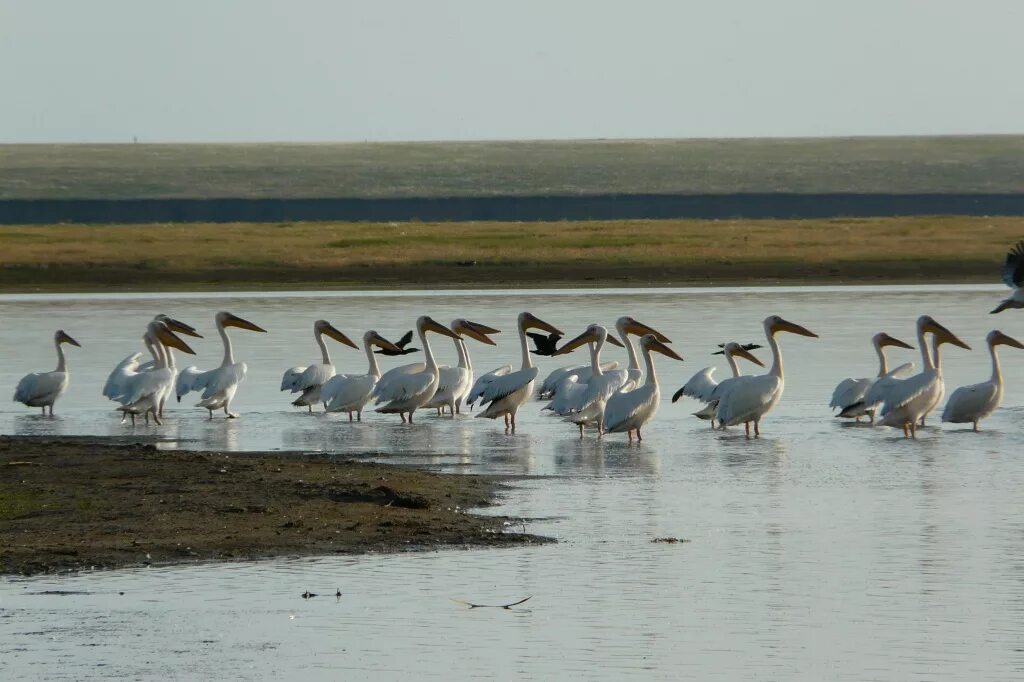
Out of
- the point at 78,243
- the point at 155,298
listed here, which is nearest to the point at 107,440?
the point at 155,298

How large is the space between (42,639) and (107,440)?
21.2 ft

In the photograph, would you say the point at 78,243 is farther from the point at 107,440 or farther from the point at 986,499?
the point at 986,499

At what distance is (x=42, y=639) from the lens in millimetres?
6699

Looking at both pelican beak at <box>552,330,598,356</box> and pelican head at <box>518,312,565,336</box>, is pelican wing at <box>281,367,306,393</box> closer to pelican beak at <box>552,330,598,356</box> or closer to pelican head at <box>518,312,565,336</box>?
pelican head at <box>518,312,565,336</box>

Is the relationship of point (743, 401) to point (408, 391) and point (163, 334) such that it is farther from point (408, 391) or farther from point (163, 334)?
point (163, 334)

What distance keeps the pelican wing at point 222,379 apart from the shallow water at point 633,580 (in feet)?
1.00

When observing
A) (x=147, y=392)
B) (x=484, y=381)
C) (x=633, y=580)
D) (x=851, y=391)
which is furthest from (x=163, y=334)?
(x=633, y=580)

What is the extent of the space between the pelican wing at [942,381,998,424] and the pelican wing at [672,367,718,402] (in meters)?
1.78

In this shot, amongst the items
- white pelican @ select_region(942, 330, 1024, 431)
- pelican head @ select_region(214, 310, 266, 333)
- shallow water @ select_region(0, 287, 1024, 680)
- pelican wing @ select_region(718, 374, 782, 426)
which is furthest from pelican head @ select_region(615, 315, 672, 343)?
pelican head @ select_region(214, 310, 266, 333)

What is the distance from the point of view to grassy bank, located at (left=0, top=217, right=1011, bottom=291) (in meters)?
34.5

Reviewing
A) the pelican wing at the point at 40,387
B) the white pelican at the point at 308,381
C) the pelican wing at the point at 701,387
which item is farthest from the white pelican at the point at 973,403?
the pelican wing at the point at 40,387

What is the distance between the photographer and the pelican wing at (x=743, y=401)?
1344 centimetres

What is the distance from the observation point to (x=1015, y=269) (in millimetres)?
16891

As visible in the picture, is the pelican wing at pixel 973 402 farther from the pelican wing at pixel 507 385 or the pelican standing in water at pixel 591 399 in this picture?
the pelican wing at pixel 507 385
